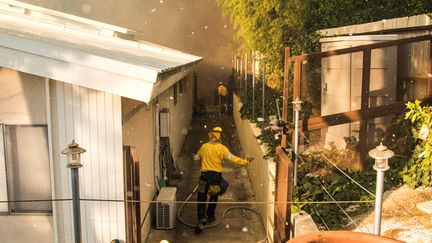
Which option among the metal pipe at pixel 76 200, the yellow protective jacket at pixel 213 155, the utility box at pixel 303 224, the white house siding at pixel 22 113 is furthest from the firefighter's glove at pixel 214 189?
the metal pipe at pixel 76 200

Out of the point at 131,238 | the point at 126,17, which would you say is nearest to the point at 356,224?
the point at 131,238

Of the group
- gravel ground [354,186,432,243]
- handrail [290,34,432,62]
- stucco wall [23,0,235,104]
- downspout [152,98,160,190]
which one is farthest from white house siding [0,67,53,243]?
stucco wall [23,0,235,104]

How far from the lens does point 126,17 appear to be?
29.8 metres

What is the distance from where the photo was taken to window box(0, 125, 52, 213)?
18.4 feet

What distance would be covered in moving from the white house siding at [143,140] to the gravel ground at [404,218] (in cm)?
350

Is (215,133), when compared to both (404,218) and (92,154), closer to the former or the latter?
(92,154)

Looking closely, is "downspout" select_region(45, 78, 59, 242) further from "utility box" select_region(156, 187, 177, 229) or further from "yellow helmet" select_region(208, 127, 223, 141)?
"yellow helmet" select_region(208, 127, 223, 141)

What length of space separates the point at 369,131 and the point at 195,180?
4.94m

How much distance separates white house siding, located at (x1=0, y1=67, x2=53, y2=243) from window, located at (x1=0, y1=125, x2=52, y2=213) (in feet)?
0.21

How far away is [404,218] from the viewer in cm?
578

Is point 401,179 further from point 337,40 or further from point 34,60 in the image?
point 34,60

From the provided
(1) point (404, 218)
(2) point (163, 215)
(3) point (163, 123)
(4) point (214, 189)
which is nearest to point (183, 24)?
(3) point (163, 123)

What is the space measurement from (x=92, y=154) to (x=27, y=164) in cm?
90

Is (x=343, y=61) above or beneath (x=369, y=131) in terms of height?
above
